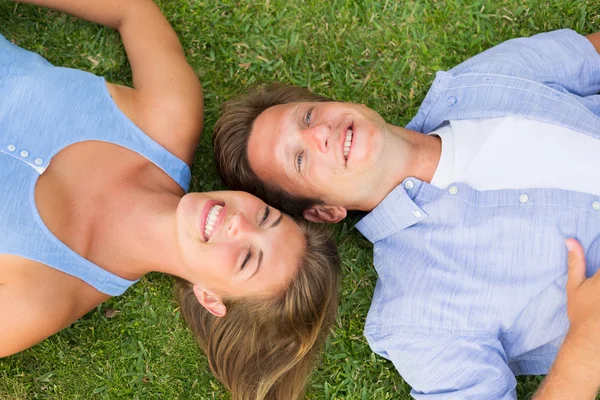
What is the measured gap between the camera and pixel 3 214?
3.23 m

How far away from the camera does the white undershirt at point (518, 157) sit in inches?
138

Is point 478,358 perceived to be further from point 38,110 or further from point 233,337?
point 38,110

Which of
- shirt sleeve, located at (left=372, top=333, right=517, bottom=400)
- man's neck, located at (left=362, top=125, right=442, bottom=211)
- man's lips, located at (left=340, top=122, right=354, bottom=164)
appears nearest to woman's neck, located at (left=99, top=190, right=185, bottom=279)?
man's lips, located at (left=340, top=122, right=354, bottom=164)

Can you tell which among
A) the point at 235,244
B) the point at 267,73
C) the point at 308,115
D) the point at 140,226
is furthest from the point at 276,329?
the point at 267,73

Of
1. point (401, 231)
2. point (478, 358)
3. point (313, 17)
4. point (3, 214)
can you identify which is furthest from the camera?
point (313, 17)

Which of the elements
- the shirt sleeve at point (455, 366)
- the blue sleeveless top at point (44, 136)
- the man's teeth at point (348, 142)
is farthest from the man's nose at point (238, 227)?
the shirt sleeve at point (455, 366)

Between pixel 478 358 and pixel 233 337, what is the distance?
4.93 feet

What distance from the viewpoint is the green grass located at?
4.16 m

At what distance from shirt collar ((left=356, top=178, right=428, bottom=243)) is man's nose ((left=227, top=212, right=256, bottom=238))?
38.9 inches

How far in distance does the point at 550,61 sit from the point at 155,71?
8.55ft

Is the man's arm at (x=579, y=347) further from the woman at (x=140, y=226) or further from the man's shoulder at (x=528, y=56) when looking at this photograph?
the woman at (x=140, y=226)

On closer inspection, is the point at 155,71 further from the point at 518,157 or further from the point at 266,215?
the point at 518,157

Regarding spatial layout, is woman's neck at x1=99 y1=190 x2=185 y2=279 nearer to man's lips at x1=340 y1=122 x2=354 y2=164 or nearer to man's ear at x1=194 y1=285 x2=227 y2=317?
man's ear at x1=194 y1=285 x2=227 y2=317

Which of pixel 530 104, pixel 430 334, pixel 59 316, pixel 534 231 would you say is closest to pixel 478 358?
pixel 430 334
